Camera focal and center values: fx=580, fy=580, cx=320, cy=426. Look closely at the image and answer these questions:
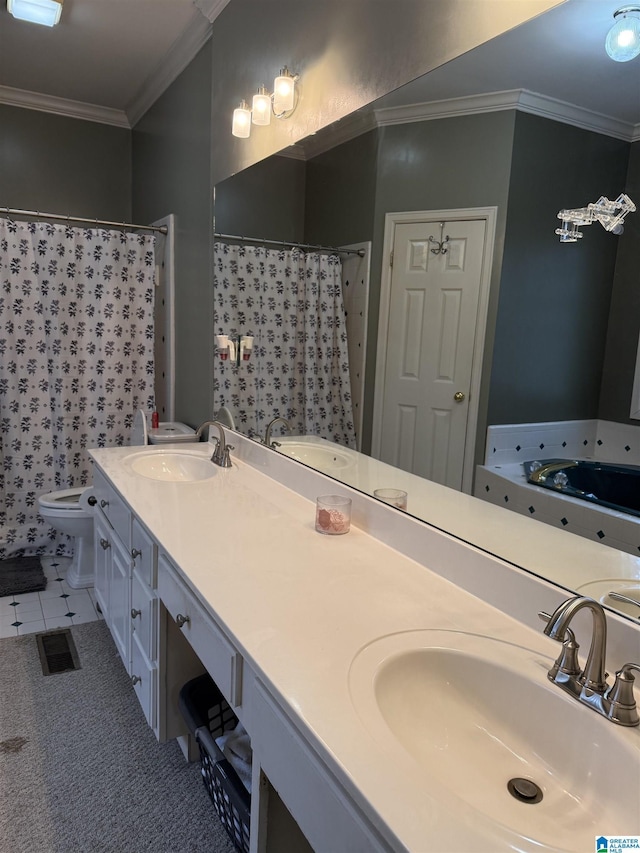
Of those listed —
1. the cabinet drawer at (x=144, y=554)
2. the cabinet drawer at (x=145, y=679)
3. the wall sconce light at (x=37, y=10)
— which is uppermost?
the wall sconce light at (x=37, y=10)

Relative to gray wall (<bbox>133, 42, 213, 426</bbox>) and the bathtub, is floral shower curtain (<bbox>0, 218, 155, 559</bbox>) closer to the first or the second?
gray wall (<bbox>133, 42, 213, 426</bbox>)

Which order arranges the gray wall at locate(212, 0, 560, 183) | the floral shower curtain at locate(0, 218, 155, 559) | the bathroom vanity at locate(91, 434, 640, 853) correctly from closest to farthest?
1. the bathroom vanity at locate(91, 434, 640, 853)
2. the gray wall at locate(212, 0, 560, 183)
3. the floral shower curtain at locate(0, 218, 155, 559)

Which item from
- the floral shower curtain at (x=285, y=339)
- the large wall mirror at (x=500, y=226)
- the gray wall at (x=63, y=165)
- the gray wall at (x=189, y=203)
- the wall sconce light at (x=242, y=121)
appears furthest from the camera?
the gray wall at (x=63, y=165)

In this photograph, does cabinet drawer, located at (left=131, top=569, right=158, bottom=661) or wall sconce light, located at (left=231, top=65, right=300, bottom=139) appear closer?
cabinet drawer, located at (left=131, top=569, right=158, bottom=661)

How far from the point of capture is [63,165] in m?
3.72

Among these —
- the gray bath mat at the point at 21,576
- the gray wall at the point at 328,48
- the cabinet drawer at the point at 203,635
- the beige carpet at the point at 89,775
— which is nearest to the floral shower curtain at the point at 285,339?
the gray wall at the point at 328,48

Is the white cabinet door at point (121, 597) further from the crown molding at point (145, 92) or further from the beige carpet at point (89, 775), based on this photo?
the crown molding at point (145, 92)

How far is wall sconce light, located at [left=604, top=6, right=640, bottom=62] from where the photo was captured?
95cm

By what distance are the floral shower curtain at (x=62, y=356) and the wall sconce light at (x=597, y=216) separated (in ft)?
8.71

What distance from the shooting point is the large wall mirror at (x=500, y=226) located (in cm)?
103

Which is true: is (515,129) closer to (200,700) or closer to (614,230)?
(614,230)

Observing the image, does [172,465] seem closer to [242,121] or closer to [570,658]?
[242,121]

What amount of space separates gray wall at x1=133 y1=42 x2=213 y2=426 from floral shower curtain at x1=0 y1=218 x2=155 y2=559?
0.30m

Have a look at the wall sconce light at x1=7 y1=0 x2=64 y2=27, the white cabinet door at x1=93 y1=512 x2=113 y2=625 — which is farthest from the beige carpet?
the wall sconce light at x1=7 y1=0 x2=64 y2=27
